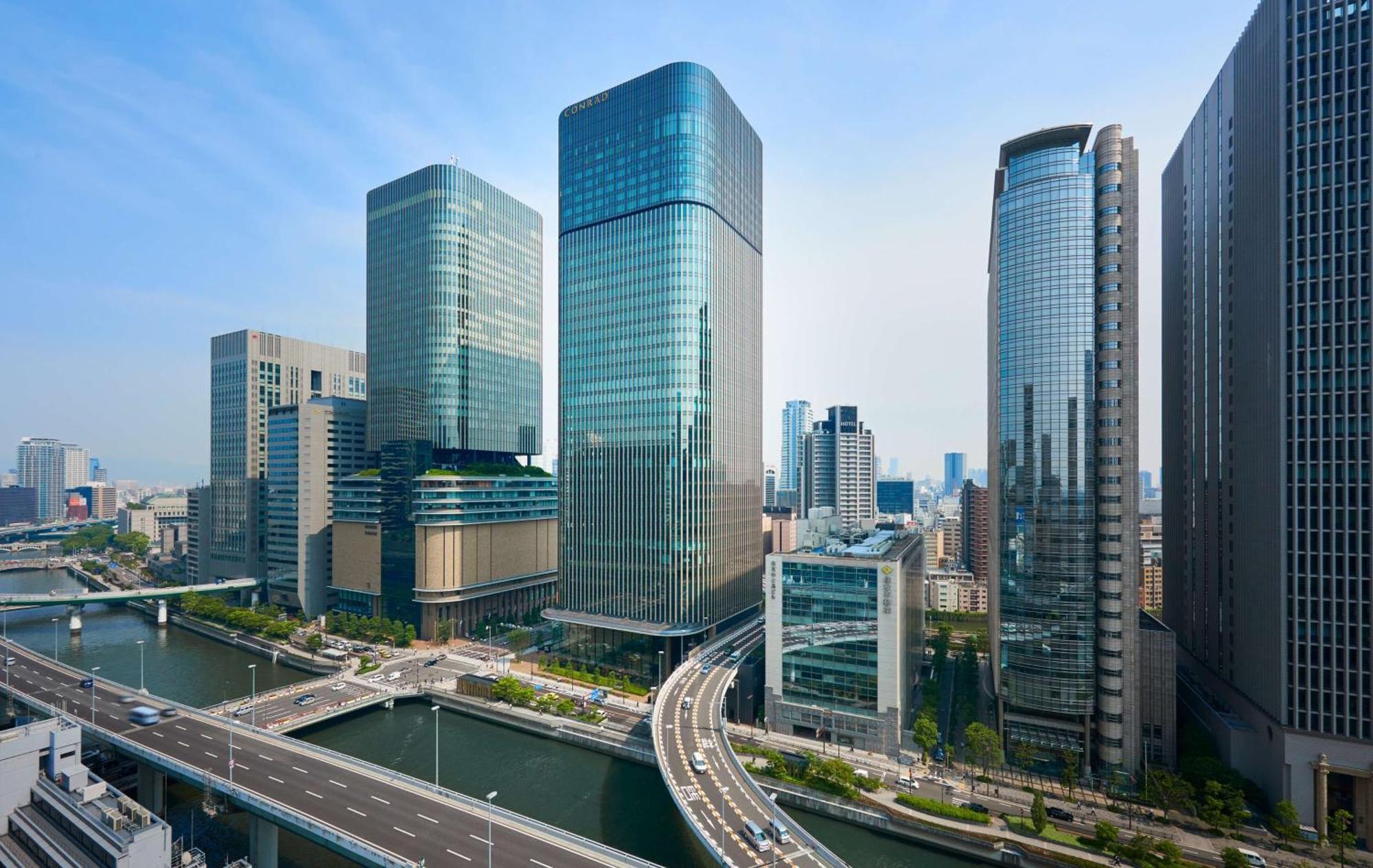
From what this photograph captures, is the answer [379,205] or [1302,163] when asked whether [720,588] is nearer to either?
[1302,163]

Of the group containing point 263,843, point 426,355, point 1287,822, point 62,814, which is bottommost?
point 263,843

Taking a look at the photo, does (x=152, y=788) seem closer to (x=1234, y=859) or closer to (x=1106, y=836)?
(x=1106, y=836)

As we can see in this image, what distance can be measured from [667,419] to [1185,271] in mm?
78398

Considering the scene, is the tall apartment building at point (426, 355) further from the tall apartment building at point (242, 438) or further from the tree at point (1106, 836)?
the tree at point (1106, 836)

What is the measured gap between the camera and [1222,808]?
54594 millimetres

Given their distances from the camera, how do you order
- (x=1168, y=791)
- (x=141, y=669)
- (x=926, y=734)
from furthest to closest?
(x=141, y=669), (x=926, y=734), (x=1168, y=791)

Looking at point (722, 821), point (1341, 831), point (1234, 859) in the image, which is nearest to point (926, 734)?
point (1234, 859)

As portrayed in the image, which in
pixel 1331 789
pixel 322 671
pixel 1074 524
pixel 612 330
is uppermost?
pixel 612 330

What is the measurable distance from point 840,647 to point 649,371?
4974 centimetres

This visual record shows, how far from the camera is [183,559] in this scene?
579 ft

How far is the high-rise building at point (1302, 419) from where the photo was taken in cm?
5438

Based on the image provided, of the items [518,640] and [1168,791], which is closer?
[1168,791]

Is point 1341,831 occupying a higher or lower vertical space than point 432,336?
lower

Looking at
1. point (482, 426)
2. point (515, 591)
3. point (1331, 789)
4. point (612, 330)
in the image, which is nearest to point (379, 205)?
point (482, 426)
